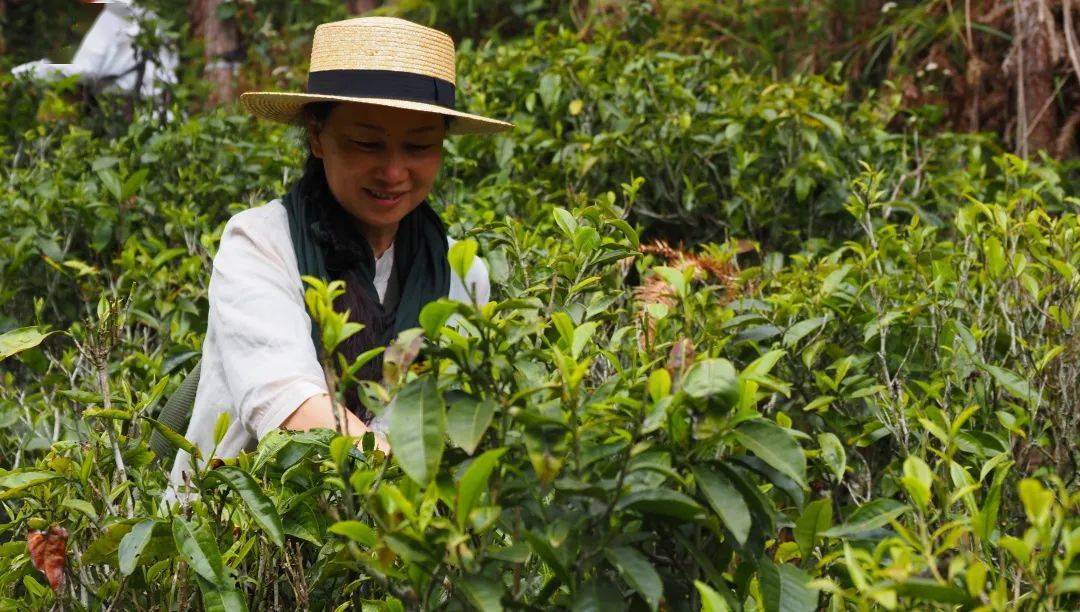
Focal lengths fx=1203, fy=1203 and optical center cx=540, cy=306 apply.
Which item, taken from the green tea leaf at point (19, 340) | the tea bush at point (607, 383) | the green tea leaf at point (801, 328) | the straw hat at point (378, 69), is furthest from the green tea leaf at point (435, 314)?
the straw hat at point (378, 69)

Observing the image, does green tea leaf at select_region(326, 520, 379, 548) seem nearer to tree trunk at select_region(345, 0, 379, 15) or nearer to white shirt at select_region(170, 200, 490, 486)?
white shirt at select_region(170, 200, 490, 486)

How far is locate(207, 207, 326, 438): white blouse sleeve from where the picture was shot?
2.45 meters

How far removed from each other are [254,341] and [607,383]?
111 centimetres

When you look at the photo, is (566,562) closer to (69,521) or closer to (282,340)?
(69,521)

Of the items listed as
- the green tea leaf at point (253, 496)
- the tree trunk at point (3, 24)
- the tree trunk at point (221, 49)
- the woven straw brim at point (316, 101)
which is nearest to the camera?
the green tea leaf at point (253, 496)

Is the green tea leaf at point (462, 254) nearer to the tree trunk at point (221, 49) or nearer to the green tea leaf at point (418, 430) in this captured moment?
Answer: the green tea leaf at point (418, 430)

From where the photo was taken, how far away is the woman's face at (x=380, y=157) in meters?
2.80

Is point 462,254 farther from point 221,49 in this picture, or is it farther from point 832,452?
point 221,49

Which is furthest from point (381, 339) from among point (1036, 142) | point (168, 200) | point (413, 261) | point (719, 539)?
point (1036, 142)

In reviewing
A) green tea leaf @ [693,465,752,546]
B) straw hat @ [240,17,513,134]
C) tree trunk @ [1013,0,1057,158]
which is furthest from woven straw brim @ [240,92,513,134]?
tree trunk @ [1013,0,1057,158]

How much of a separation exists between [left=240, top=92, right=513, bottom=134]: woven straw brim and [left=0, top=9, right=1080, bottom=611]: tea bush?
0.32m

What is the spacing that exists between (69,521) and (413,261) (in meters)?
1.29

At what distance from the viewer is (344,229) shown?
2896 mm

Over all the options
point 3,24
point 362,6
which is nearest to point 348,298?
point 362,6
